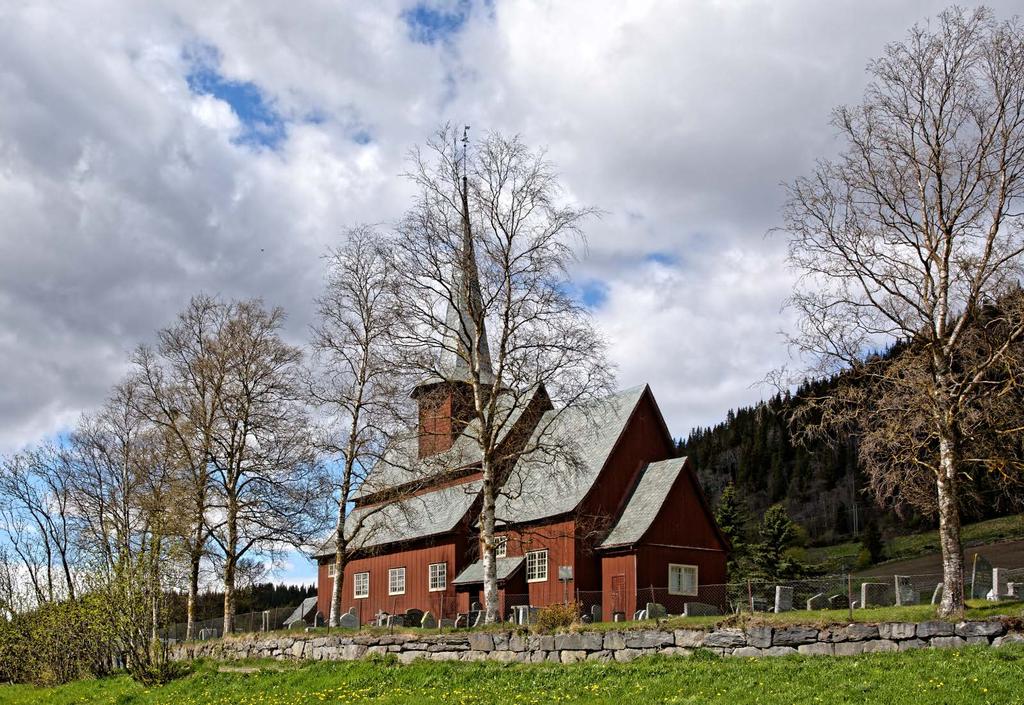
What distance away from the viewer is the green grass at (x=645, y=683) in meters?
15.2

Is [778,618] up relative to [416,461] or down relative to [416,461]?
down

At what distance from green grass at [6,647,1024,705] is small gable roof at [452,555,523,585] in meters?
11.2

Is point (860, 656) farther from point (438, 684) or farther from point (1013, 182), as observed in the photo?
point (1013, 182)

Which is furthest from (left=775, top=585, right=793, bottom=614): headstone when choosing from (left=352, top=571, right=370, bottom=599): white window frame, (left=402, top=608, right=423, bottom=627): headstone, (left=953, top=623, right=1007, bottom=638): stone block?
(left=352, top=571, right=370, bottom=599): white window frame

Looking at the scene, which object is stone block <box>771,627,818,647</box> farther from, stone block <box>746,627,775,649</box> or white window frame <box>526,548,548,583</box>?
white window frame <box>526,548,548,583</box>

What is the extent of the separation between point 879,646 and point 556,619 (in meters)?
7.70

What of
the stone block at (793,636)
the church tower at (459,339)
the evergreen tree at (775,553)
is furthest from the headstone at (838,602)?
the evergreen tree at (775,553)

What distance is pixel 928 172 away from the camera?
21828 mm

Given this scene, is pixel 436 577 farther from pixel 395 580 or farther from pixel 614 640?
pixel 614 640

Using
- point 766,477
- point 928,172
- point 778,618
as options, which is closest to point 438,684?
point 778,618

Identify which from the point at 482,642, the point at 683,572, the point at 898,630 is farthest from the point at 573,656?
the point at 683,572

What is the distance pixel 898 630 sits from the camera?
1825 centimetres

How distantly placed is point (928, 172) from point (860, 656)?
37.2 ft

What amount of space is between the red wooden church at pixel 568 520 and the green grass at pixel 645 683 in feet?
26.0
